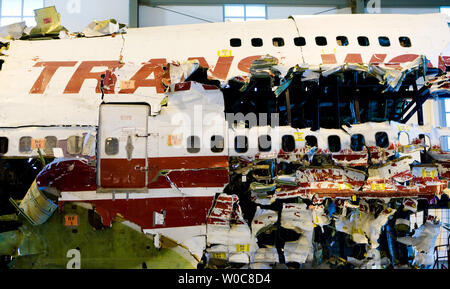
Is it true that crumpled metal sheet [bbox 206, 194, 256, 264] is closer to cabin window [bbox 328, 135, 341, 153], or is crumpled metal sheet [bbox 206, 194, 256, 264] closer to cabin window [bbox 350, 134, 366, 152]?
cabin window [bbox 328, 135, 341, 153]

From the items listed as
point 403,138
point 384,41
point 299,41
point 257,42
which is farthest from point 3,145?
point 384,41

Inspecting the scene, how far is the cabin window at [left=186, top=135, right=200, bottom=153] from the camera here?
A: 7.28 meters

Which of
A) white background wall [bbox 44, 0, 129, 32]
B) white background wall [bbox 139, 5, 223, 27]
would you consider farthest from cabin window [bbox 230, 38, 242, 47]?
white background wall [bbox 44, 0, 129, 32]

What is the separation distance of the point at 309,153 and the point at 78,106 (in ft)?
14.7

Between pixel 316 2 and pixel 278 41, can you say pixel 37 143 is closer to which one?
pixel 278 41

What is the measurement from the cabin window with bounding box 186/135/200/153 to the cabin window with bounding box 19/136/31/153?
293 cm

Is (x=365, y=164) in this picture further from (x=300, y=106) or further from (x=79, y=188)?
(x=79, y=188)

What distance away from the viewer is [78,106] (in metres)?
7.50

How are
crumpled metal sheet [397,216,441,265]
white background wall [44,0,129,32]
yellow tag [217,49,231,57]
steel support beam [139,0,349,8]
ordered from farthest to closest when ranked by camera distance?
steel support beam [139,0,349,8], white background wall [44,0,129,32], yellow tag [217,49,231,57], crumpled metal sheet [397,216,441,265]

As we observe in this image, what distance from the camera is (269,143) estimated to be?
732 cm

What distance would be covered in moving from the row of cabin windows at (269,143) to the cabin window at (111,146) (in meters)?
1.32

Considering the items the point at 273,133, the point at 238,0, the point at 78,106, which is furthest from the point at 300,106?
the point at 238,0

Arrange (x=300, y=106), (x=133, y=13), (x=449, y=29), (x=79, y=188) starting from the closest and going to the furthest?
(x=79, y=188), (x=300, y=106), (x=449, y=29), (x=133, y=13)

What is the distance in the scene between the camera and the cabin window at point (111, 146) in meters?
7.22
